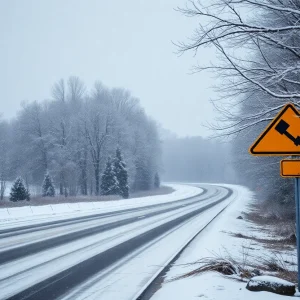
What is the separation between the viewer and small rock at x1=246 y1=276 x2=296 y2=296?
6171mm

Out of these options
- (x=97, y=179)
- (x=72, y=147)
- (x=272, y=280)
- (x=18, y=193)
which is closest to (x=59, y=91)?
(x=72, y=147)

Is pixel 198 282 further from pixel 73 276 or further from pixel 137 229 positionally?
pixel 137 229

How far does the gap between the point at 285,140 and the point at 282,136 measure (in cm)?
7

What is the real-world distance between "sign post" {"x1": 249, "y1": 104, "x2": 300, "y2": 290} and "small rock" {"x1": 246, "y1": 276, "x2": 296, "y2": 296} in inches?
30.9

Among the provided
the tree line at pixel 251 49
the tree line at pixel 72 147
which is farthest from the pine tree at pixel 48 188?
the tree line at pixel 251 49

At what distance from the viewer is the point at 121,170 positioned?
182ft

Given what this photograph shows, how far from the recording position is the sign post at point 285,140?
18.3 feet

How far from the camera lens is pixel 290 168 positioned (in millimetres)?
5648

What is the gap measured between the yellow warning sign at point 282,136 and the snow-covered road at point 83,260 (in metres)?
3.45

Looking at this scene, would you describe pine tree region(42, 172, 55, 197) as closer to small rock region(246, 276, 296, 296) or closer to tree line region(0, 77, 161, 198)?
tree line region(0, 77, 161, 198)

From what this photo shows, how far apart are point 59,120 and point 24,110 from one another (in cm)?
647

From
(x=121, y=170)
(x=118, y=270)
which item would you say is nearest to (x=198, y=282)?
(x=118, y=270)

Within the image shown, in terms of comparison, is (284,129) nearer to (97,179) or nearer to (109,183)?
(109,183)

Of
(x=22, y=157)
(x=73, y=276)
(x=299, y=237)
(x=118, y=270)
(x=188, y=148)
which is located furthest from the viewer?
(x=188, y=148)
